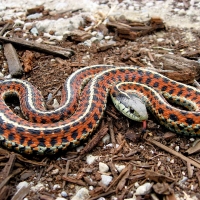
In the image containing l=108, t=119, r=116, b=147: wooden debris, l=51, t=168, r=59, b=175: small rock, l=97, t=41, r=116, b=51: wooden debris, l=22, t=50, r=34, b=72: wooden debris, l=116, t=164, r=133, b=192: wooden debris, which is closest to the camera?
l=116, t=164, r=133, b=192: wooden debris

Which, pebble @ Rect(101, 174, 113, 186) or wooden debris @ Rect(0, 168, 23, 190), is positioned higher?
wooden debris @ Rect(0, 168, 23, 190)

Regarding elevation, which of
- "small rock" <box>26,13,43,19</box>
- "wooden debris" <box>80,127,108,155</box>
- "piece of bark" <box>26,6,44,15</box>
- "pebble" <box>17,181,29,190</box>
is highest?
"piece of bark" <box>26,6,44,15</box>

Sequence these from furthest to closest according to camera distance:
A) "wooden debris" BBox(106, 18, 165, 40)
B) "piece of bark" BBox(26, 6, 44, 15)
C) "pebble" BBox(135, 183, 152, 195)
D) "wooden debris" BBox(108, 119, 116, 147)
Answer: "piece of bark" BBox(26, 6, 44, 15) < "wooden debris" BBox(106, 18, 165, 40) < "wooden debris" BBox(108, 119, 116, 147) < "pebble" BBox(135, 183, 152, 195)

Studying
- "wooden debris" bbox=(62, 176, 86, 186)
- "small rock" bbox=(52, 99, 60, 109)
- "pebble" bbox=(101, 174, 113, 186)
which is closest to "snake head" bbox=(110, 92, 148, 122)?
"small rock" bbox=(52, 99, 60, 109)

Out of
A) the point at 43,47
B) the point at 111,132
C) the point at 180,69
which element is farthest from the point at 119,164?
the point at 43,47

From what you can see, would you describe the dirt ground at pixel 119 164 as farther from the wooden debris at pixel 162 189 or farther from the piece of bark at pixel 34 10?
the piece of bark at pixel 34 10

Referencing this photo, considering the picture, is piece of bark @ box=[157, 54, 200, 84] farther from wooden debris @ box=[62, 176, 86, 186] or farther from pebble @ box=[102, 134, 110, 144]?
wooden debris @ box=[62, 176, 86, 186]

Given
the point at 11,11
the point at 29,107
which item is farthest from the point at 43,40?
the point at 29,107
